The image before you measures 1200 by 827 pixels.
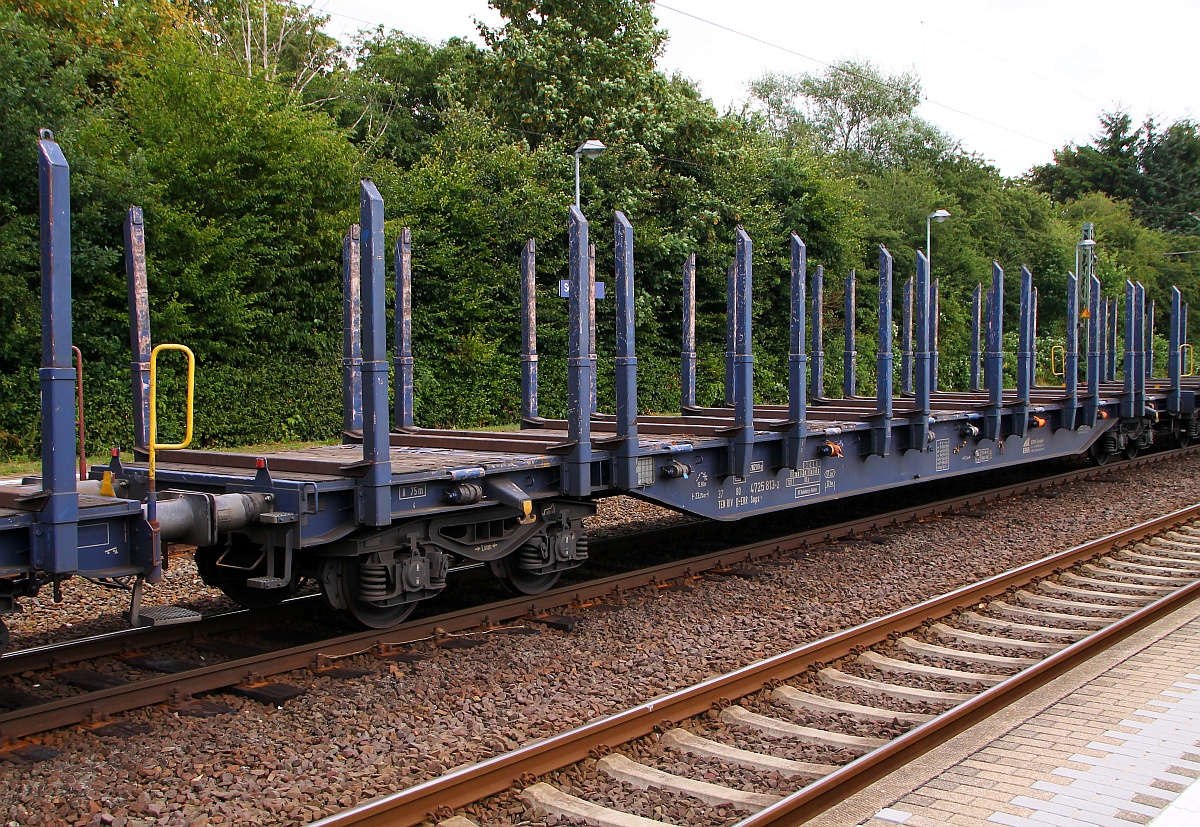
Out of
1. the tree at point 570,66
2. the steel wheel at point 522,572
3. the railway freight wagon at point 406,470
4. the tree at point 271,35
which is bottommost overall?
the steel wheel at point 522,572

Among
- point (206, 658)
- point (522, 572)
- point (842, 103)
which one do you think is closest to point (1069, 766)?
point (522, 572)

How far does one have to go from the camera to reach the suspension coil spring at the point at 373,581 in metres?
6.57

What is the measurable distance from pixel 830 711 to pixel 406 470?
Answer: 10.5 ft

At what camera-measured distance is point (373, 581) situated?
21.7 feet

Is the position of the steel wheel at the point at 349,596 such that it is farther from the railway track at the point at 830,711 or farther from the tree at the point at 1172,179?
the tree at the point at 1172,179

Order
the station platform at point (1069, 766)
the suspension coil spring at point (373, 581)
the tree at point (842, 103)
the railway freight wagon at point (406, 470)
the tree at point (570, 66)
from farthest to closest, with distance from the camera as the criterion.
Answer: the tree at point (842, 103), the tree at point (570, 66), the suspension coil spring at point (373, 581), the railway freight wagon at point (406, 470), the station platform at point (1069, 766)

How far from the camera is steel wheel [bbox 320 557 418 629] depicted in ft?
21.8

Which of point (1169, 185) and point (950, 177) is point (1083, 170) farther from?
point (950, 177)

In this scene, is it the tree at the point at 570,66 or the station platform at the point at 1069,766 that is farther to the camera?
the tree at the point at 570,66

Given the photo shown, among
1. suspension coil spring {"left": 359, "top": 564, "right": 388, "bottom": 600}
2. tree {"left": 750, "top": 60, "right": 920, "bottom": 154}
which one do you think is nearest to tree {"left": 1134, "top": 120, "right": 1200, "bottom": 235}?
tree {"left": 750, "top": 60, "right": 920, "bottom": 154}

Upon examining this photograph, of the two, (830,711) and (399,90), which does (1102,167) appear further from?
(830,711)

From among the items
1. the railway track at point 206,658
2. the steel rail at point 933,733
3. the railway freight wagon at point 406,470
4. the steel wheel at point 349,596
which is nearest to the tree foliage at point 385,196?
the railway freight wagon at point 406,470

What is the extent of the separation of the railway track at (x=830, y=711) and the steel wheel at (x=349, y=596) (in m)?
2.21

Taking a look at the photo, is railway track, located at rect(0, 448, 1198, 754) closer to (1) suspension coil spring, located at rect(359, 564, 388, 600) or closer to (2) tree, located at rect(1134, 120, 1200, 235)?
(1) suspension coil spring, located at rect(359, 564, 388, 600)
